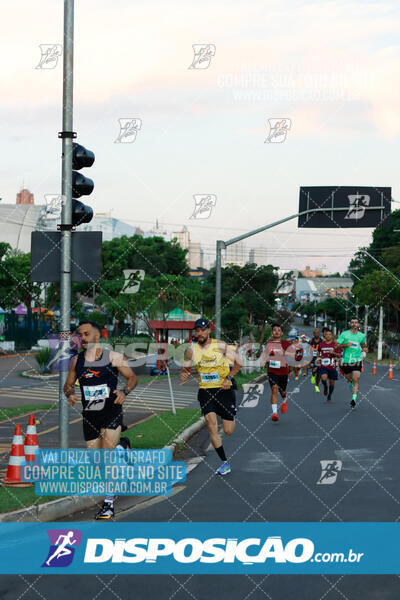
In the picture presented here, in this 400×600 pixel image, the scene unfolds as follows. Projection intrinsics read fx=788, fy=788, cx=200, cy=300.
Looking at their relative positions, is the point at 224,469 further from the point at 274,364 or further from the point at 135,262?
the point at 135,262

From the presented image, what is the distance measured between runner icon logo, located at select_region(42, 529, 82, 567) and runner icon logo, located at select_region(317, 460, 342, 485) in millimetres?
3238

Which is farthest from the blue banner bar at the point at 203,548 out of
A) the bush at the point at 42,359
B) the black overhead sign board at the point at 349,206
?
the bush at the point at 42,359

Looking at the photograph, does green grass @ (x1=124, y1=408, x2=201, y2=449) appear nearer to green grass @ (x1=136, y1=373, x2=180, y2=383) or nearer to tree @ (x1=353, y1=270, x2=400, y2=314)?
green grass @ (x1=136, y1=373, x2=180, y2=383)

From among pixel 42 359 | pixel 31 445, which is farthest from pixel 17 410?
pixel 42 359

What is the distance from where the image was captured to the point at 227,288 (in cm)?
4938

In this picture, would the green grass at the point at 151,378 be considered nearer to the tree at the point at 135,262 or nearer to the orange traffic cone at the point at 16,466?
the tree at the point at 135,262

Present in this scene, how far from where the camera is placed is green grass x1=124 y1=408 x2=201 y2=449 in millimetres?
11955

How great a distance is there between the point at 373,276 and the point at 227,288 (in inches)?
660

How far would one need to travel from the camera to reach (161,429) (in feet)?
45.5

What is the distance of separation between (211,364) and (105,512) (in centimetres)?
285

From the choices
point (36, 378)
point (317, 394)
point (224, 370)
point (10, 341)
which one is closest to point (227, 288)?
Answer: point (10, 341)

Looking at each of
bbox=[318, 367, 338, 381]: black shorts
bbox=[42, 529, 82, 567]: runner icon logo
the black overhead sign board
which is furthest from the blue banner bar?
the black overhead sign board
